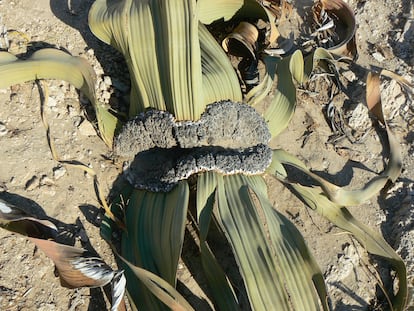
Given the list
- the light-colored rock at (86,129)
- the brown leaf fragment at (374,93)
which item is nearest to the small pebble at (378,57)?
the brown leaf fragment at (374,93)

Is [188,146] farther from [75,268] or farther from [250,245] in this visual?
[75,268]

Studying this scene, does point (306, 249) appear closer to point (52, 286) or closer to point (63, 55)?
point (52, 286)

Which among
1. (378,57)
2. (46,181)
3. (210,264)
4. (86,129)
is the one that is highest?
(378,57)

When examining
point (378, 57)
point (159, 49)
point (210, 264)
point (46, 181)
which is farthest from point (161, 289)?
point (378, 57)

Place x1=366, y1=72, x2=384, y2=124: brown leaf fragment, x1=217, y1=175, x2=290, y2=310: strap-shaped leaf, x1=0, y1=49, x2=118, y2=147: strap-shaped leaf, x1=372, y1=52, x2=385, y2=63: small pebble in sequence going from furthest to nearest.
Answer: x1=372, y1=52, x2=385, y2=63: small pebble
x1=366, y1=72, x2=384, y2=124: brown leaf fragment
x1=0, y1=49, x2=118, y2=147: strap-shaped leaf
x1=217, y1=175, x2=290, y2=310: strap-shaped leaf

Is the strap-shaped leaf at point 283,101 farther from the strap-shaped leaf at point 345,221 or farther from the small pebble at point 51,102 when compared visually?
the small pebble at point 51,102

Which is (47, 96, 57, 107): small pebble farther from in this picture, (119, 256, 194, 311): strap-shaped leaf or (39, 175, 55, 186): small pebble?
(119, 256, 194, 311): strap-shaped leaf

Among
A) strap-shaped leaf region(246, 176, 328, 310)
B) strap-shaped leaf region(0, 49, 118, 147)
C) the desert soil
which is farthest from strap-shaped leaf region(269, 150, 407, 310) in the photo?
strap-shaped leaf region(0, 49, 118, 147)
